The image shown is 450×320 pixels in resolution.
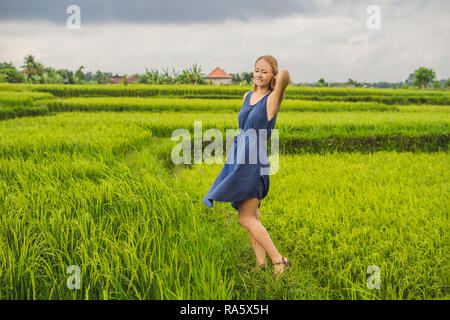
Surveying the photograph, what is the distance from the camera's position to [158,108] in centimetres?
1154

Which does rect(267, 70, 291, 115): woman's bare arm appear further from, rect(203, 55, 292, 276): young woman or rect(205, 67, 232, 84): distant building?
rect(205, 67, 232, 84): distant building

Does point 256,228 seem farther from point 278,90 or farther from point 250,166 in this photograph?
point 278,90

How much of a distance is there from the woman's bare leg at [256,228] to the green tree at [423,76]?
61953 mm

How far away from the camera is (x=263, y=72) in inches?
73.1

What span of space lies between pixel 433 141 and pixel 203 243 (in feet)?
21.4

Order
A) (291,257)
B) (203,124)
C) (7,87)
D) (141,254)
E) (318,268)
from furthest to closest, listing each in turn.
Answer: (7,87) → (203,124) → (291,257) → (318,268) → (141,254)

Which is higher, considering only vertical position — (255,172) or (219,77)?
(219,77)

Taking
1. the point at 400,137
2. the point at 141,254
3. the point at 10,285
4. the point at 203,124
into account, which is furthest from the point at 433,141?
the point at 10,285

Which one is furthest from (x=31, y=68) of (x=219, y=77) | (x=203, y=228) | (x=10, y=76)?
(x=203, y=228)

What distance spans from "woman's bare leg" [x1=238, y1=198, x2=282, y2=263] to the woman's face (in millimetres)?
754

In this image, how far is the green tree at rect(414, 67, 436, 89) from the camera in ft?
168

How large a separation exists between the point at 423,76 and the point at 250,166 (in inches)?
2465

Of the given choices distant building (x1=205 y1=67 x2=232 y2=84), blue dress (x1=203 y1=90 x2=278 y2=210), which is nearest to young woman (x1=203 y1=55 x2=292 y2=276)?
blue dress (x1=203 y1=90 x2=278 y2=210)
